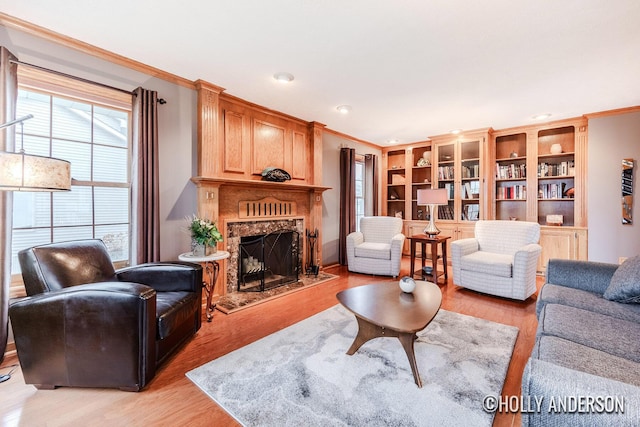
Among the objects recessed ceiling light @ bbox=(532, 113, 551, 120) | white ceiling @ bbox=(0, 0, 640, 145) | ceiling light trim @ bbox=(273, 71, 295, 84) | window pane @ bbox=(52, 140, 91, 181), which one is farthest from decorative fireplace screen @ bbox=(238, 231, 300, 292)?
recessed ceiling light @ bbox=(532, 113, 551, 120)

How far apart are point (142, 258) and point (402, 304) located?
2342 mm

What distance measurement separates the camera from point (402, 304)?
209 cm

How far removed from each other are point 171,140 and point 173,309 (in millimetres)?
1850

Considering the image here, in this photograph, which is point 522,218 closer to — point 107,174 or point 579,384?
point 579,384

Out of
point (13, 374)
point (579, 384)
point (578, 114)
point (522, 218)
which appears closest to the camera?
point (579, 384)

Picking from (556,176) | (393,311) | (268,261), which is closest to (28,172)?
(393,311)

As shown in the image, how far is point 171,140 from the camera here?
2.99 metres

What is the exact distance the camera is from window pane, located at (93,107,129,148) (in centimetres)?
259

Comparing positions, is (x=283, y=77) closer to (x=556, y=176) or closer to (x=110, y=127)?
(x=110, y=127)

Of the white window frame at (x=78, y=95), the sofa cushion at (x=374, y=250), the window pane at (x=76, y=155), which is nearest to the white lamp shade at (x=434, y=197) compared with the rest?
the sofa cushion at (x=374, y=250)

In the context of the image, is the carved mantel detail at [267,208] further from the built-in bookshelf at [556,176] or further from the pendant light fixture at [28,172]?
the built-in bookshelf at [556,176]

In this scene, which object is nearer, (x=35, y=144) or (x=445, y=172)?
(x=35, y=144)

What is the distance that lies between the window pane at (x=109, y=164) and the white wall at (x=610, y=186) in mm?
6023

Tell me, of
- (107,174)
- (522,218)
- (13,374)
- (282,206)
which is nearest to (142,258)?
(107,174)
